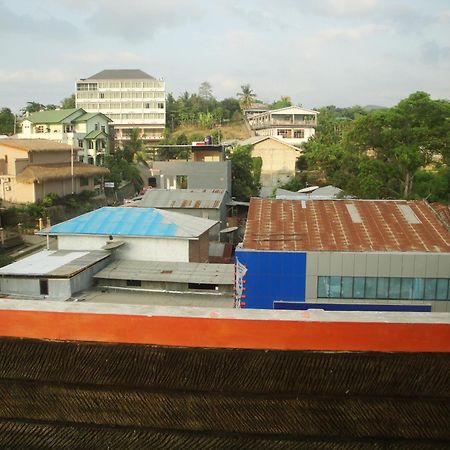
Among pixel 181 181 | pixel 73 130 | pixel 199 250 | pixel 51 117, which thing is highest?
pixel 51 117

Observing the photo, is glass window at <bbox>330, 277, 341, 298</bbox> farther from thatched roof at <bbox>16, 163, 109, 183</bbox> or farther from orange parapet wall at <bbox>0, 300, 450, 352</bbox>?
thatched roof at <bbox>16, 163, 109, 183</bbox>

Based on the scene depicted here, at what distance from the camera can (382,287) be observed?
38.4ft

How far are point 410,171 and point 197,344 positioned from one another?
69.9 feet

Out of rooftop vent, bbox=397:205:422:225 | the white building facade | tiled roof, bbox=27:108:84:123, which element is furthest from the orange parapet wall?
the white building facade

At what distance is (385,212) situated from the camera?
14.2 m

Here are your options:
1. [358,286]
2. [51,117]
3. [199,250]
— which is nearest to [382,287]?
[358,286]

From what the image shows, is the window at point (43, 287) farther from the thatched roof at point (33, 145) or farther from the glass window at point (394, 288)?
the thatched roof at point (33, 145)

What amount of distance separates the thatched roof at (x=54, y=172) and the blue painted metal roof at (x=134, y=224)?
11.8m

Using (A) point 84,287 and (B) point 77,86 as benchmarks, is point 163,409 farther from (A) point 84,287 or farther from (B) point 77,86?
(B) point 77,86

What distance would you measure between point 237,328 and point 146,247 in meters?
12.6

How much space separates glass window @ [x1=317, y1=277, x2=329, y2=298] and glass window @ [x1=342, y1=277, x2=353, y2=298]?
39 centimetres

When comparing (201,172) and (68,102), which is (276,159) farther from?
(68,102)

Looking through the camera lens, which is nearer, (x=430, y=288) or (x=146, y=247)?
(x=430, y=288)

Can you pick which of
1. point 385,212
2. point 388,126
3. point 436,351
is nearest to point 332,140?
point 388,126
